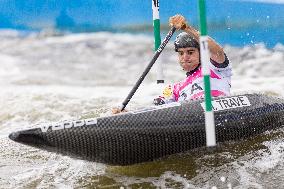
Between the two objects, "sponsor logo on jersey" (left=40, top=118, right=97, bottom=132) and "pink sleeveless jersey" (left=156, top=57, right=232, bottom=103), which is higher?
"pink sleeveless jersey" (left=156, top=57, right=232, bottom=103)

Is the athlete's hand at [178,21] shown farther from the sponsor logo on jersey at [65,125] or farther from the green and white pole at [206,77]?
the sponsor logo on jersey at [65,125]

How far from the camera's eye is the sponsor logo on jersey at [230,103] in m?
5.45

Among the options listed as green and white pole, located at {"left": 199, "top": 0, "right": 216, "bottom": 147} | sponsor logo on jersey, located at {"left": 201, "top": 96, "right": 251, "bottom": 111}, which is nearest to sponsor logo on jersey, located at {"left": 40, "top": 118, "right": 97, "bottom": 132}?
green and white pole, located at {"left": 199, "top": 0, "right": 216, "bottom": 147}

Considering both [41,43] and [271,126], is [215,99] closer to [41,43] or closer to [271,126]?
[271,126]

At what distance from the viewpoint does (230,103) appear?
5.56 metres

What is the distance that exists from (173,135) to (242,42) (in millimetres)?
7204

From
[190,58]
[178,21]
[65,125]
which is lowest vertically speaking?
[65,125]

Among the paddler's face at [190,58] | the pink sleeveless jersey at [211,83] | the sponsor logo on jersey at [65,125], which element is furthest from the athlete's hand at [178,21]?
the sponsor logo on jersey at [65,125]

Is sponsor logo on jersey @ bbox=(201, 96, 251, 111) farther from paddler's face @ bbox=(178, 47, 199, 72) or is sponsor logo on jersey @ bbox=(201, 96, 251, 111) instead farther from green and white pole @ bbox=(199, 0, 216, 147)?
green and white pole @ bbox=(199, 0, 216, 147)

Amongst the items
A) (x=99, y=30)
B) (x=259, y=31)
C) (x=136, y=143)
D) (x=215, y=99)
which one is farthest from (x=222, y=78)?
(x=99, y=30)

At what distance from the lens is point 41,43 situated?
12883 mm

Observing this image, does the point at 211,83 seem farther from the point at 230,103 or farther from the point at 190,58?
the point at 230,103

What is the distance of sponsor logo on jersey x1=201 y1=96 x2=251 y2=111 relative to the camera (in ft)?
17.9

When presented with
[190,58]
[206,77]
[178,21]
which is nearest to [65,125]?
[206,77]
